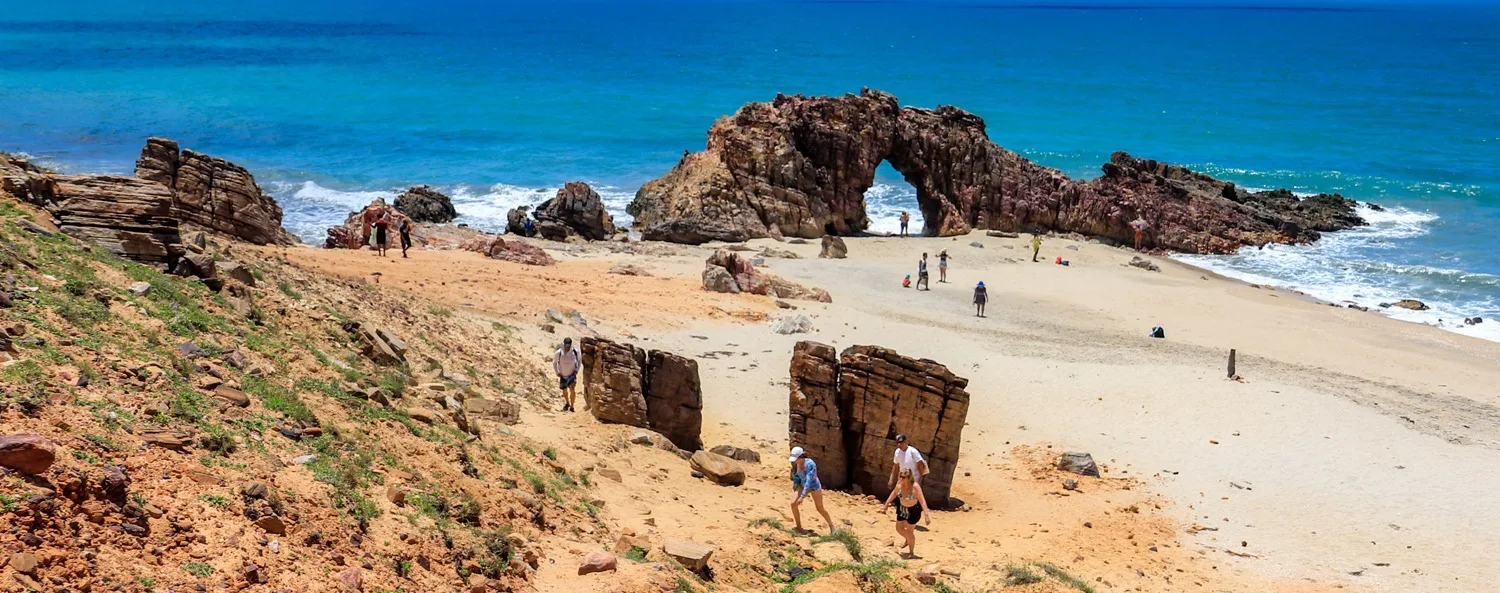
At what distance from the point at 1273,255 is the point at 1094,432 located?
25.7 m

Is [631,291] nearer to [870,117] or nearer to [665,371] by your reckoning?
[665,371]

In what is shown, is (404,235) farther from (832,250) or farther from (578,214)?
(832,250)

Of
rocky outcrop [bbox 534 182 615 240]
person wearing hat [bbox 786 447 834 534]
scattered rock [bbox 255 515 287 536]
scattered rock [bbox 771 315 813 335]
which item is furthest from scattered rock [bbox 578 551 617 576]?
rocky outcrop [bbox 534 182 615 240]

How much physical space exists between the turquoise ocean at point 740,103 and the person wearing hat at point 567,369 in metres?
26.7

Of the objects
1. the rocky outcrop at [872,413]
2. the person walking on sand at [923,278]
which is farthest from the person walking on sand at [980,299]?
the rocky outcrop at [872,413]

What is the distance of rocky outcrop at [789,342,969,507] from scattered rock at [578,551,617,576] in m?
6.19

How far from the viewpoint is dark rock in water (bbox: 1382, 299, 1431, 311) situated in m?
34.2

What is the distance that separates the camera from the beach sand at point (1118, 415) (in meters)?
14.8

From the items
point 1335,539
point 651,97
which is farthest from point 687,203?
point 651,97

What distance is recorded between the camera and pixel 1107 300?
109 ft

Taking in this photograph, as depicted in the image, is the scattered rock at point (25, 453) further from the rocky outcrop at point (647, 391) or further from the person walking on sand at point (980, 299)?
the person walking on sand at point (980, 299)

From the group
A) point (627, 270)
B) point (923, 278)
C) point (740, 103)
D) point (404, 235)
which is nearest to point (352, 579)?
point (404, 235)

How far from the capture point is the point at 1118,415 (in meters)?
21.1

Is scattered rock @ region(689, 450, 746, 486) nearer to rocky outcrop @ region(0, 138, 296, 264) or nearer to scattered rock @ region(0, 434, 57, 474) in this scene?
rocky outcrop @ region(0, 138, 296, 264)
